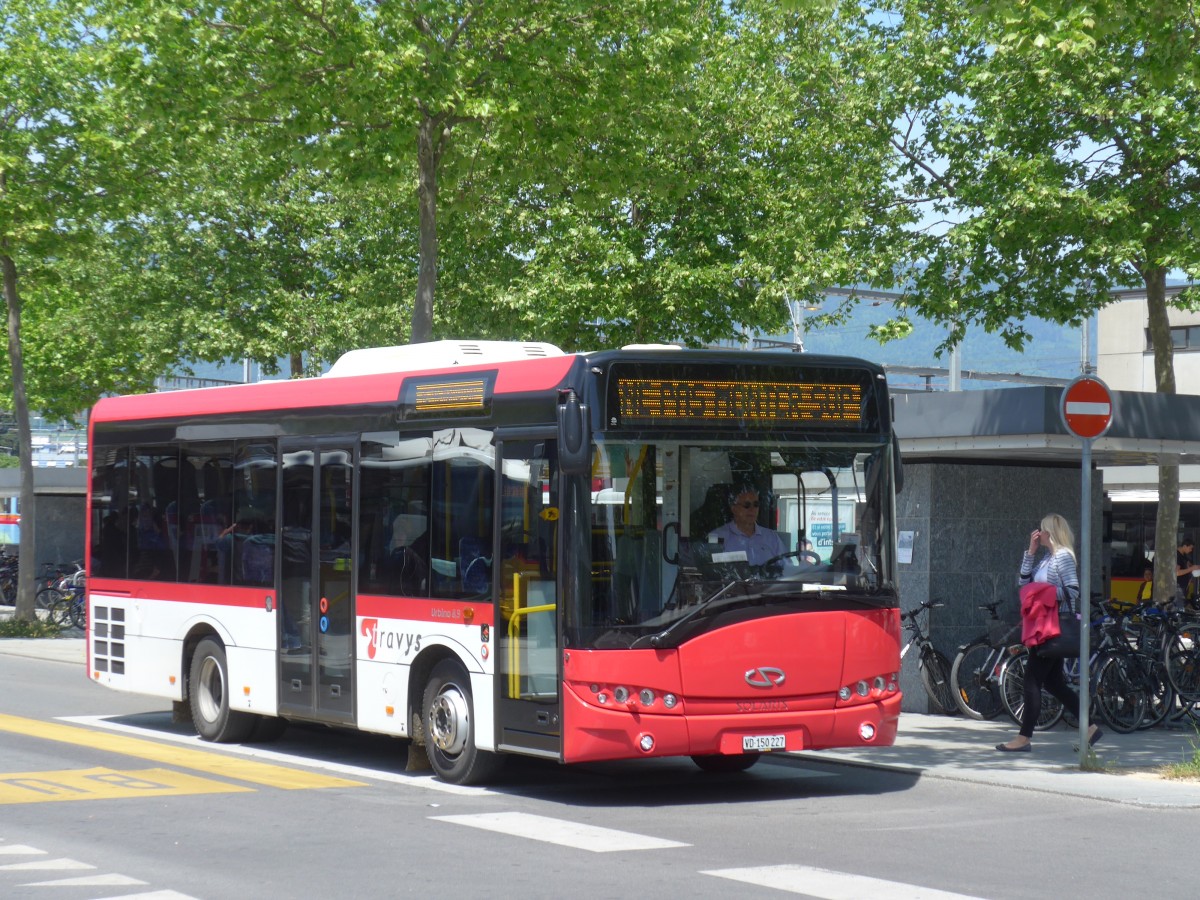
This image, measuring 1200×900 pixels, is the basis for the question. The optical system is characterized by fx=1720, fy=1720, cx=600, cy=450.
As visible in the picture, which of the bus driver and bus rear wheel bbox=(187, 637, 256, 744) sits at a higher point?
the bus driver

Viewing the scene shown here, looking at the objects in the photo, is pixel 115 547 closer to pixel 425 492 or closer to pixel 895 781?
pixel 425 492

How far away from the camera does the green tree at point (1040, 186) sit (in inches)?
759

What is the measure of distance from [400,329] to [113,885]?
23.8 metres

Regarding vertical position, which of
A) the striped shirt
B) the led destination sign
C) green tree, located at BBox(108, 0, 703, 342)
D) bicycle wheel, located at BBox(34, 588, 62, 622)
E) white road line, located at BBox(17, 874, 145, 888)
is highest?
green tree, located at BBox(108, 0, 703, 342)

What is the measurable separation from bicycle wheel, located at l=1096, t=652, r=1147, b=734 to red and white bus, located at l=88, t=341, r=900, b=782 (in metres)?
4.14

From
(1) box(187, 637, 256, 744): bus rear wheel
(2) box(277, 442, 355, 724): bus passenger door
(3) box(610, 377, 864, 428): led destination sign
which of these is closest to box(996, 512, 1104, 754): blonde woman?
(3) box(610, 377, 864, 428): led destination sign

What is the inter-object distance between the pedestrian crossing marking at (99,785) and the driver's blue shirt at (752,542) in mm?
3584

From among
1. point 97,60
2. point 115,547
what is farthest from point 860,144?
point 115,547

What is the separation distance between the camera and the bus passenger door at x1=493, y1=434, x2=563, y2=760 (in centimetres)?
1074

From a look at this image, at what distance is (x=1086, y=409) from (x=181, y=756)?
24.2 feet

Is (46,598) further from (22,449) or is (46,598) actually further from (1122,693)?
(1122,693)

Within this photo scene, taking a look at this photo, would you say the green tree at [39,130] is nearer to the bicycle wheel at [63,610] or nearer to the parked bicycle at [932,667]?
the bicycle wheel at [63,610]

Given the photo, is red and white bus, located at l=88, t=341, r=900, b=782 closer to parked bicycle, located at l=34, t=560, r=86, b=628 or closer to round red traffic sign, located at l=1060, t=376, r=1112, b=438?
round red traffic sign, located at l=1060, t=376, r=1112, b=438

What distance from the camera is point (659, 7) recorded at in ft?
64.4
